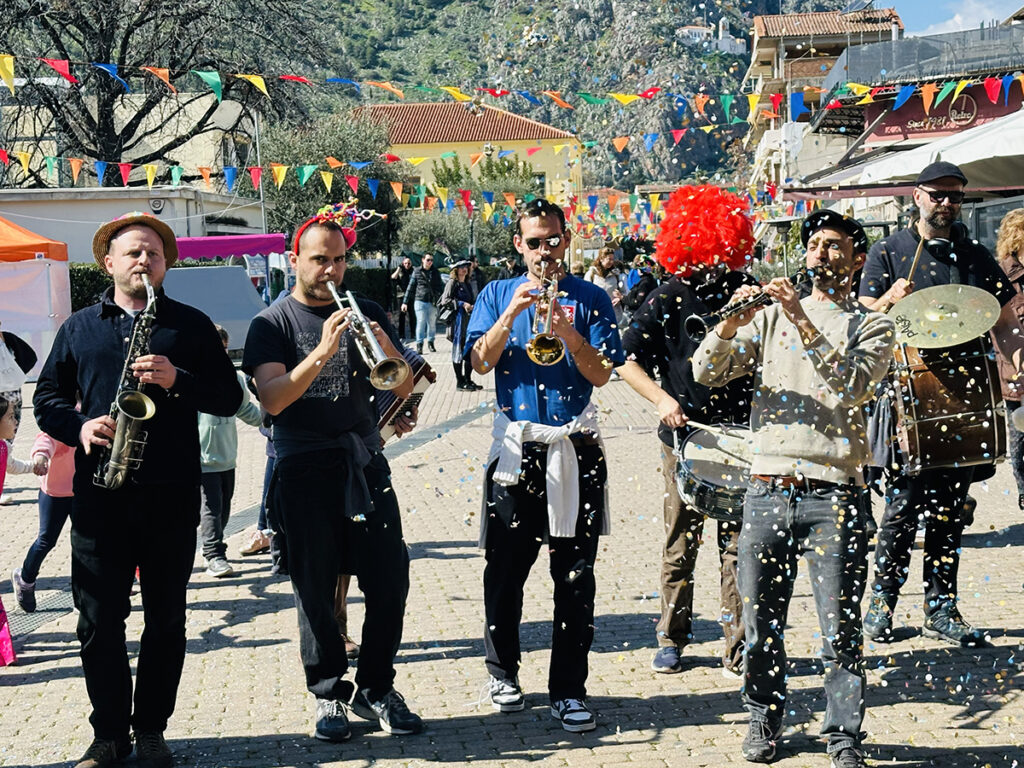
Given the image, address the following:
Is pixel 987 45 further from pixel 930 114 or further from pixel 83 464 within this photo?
pixel 83 464

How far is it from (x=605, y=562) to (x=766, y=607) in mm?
3108

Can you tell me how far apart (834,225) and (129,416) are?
8.01 ft

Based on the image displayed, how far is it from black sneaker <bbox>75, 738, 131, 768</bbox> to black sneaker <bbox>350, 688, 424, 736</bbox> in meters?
0.87

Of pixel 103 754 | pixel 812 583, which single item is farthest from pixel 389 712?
pixel 812 583

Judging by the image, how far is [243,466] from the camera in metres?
11.5

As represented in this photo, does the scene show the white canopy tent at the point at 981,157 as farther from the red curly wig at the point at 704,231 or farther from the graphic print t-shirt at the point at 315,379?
the graphic print t-shirt at the point at 315,379

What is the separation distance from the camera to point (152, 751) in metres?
4.21

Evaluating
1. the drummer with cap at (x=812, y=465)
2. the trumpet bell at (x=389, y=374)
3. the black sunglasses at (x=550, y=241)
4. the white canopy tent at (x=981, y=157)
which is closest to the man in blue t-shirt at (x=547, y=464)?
the black sunglasses at (x=550, y=241)

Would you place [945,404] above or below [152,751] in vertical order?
above

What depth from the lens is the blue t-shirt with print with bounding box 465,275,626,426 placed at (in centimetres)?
464

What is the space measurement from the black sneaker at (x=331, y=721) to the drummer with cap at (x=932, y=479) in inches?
96.1

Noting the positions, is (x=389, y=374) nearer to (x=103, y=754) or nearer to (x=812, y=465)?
(x=812, y=465)

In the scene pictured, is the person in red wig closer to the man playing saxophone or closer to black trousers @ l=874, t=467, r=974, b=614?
black trousers @ l=874, t=467, r=974, b=614

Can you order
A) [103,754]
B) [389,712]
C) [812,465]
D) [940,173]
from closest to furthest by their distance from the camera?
[812,465], [103,754], [389,712], [940,173]
